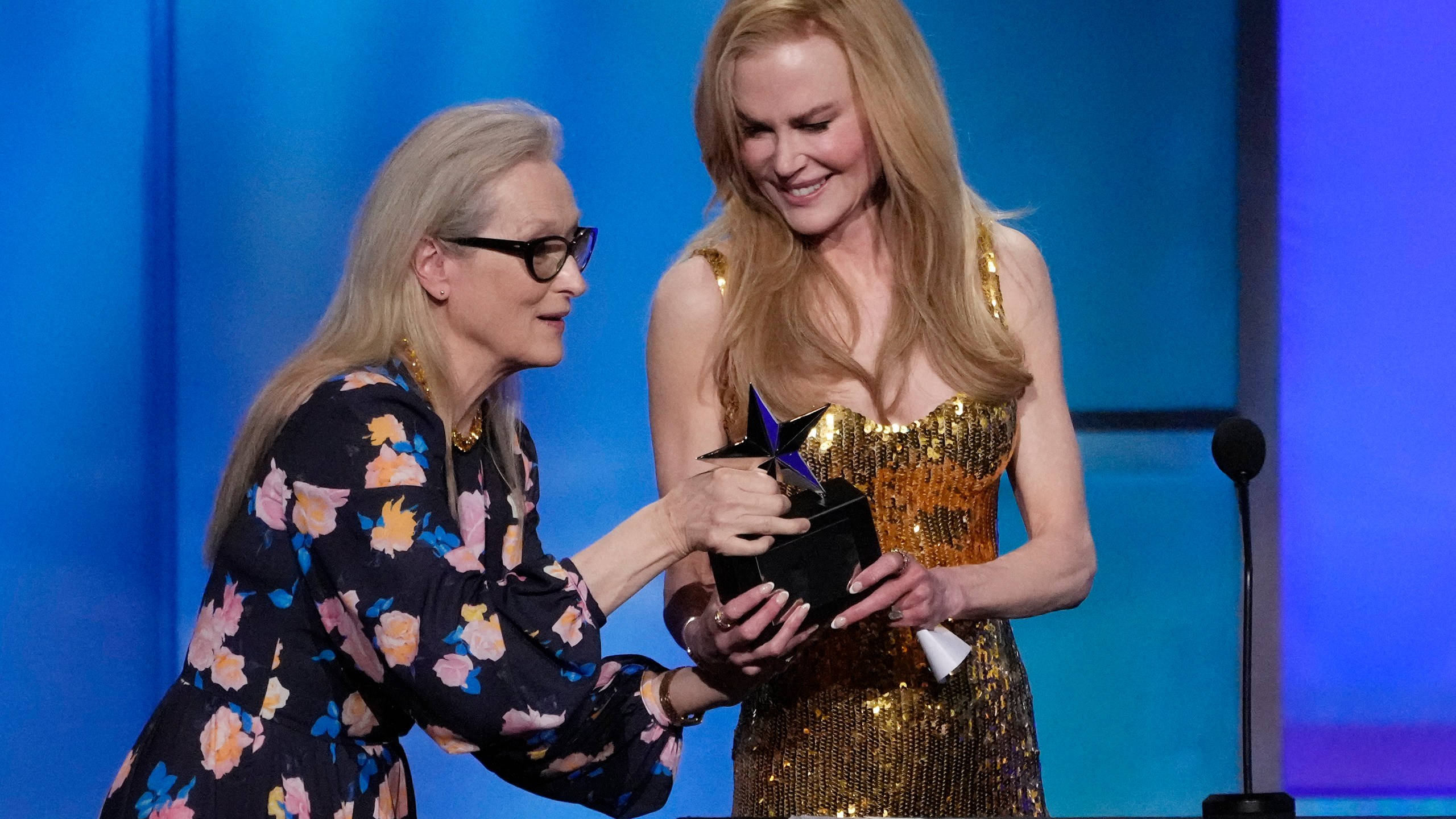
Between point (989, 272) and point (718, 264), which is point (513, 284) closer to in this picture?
Answer: point (718, 264)

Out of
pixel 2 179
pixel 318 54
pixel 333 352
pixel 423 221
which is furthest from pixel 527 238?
pixel 318 54

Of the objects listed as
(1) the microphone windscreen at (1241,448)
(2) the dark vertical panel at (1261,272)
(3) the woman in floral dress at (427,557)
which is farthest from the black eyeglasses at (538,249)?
(2) the dark vertical panel at (1261,272)

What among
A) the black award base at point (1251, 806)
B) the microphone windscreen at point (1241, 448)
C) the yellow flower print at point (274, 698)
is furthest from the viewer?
the microphone windscreen at point (1241, 448)

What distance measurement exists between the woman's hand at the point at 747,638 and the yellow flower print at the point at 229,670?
49cm

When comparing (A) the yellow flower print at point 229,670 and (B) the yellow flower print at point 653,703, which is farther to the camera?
(B) the yellow flower print at point 653,703

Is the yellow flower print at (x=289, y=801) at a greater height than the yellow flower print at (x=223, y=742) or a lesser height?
lesser

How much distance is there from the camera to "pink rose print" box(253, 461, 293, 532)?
1521mm

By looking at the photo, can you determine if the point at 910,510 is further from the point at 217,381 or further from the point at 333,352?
the point at 217,381

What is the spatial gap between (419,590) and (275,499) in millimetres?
201

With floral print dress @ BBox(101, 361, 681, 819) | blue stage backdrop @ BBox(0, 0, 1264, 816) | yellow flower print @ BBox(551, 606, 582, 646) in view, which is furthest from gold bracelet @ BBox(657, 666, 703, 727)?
blue stage backdrop @ BBox(0, 0, 1264, 816)

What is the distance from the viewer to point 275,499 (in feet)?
5.00

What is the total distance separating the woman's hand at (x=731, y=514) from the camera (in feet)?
5.14

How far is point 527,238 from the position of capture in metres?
1.72

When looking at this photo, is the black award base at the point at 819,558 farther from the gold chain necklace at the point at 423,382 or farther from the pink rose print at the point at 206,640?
the pink rose print at the point at 206,640
